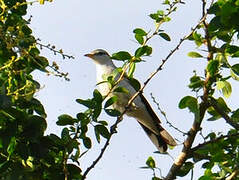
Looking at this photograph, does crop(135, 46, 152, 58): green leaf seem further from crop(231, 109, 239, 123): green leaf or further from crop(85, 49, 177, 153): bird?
crop(85, 49, 177, 153): bird

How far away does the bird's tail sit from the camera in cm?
496

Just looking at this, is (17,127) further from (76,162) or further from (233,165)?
(233,165)

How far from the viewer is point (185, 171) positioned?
141 inches

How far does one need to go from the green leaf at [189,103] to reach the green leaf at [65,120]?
606 mm

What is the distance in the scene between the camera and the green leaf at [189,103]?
3350 millimetres

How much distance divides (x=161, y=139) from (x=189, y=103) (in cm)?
195

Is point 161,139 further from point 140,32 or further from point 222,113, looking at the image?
point 140,32

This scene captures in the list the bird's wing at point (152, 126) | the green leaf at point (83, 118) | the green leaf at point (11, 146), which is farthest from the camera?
the bird's wing at point (152, 126)

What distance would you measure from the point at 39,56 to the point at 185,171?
108 cm

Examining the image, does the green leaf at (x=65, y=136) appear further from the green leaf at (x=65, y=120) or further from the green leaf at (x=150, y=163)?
the green leaf at (x=150, y=163)

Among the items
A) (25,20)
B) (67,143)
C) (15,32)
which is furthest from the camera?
(25,20)

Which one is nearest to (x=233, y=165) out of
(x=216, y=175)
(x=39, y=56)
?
(x=216, y=175)

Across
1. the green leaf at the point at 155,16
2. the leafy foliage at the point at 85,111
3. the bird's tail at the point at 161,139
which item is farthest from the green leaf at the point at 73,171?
the bird's tail at the point at 161,139

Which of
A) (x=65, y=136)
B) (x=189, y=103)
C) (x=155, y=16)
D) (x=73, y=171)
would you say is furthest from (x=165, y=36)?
(x=73, y=171)
